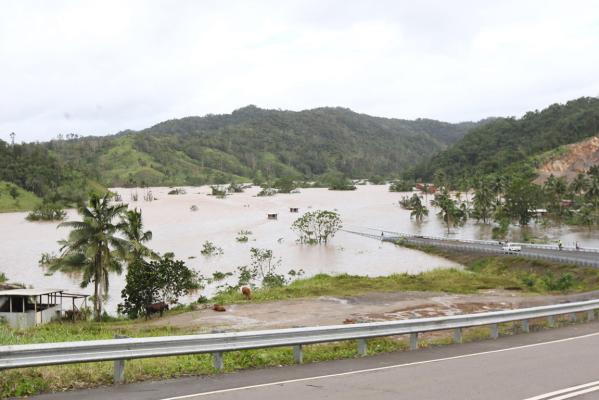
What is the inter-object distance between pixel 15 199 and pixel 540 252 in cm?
13860

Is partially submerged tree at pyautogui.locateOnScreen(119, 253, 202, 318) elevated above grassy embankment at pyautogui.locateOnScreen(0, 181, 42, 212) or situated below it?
below

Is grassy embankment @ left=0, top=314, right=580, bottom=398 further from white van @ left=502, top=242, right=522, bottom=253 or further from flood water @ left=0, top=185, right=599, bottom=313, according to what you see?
white van @ left=502, top=242, right=522, bottom=253

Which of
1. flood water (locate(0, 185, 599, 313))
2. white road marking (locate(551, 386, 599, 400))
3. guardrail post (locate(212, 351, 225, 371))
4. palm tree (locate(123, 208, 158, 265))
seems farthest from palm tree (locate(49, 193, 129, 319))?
white road marking (locate(551, 386, 599, 400))

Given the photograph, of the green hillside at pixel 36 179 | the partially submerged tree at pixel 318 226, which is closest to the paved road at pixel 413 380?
the partially submerged tree at pixel 318 226

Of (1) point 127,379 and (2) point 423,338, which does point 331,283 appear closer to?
(2) point 423,338

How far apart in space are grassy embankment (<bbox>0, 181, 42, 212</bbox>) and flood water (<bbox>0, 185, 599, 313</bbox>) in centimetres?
847

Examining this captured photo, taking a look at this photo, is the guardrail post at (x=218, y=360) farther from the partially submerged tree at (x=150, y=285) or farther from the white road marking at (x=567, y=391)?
the partially submerged tree at (x=150, y=285)

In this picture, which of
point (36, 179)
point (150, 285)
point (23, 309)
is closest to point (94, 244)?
point (150, 285)

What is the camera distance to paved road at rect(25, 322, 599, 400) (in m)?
8.98

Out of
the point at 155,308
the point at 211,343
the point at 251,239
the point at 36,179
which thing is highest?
the point at 36,179

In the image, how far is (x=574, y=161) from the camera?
16800cm

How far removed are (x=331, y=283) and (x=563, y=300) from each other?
545 inches

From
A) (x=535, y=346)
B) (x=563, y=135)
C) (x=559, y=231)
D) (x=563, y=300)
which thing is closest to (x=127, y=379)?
(x=535, y=346)

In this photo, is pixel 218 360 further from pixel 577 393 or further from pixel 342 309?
pixel 342 309
